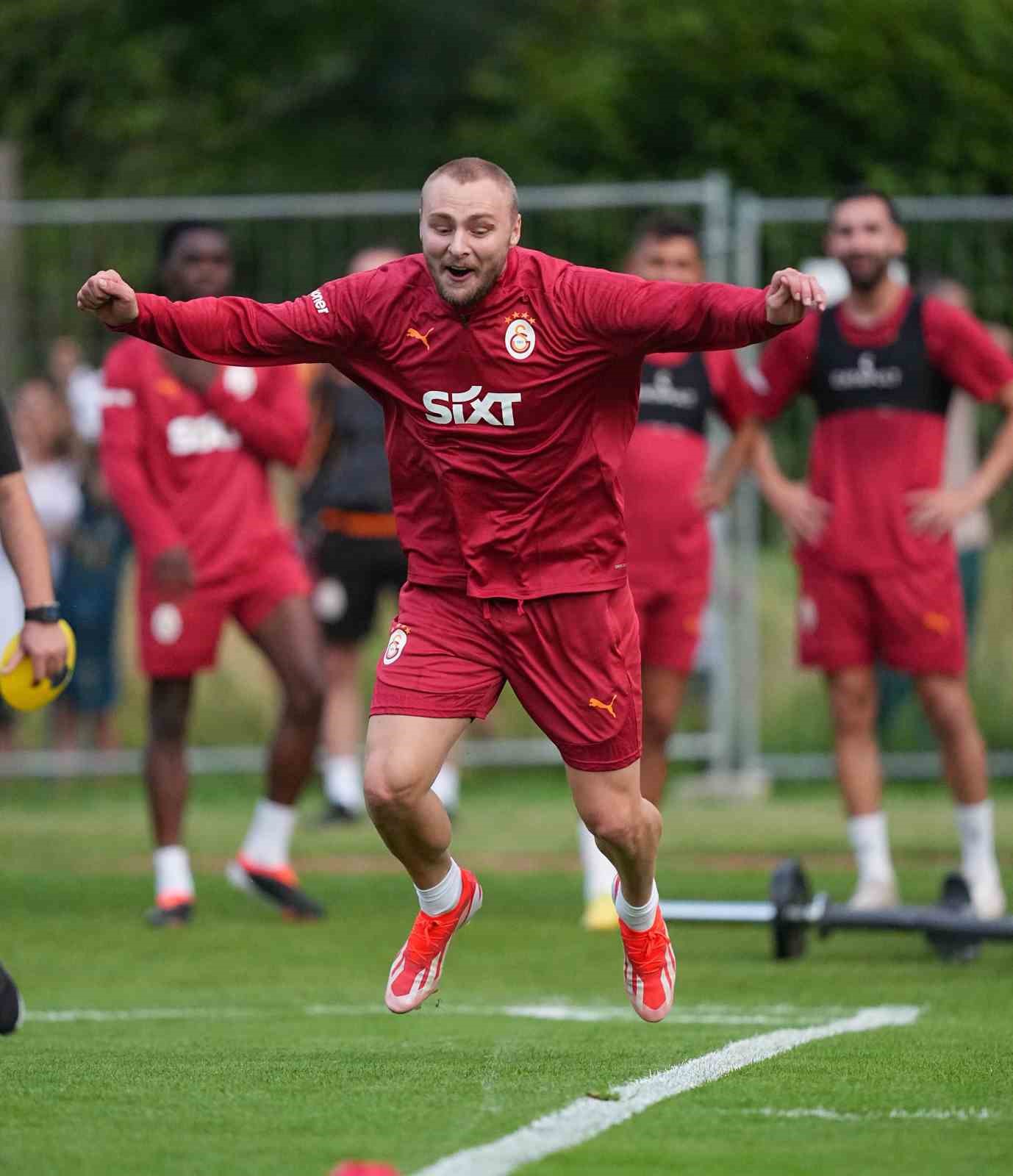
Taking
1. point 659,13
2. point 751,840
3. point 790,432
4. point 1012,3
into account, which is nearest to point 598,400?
point 751,840

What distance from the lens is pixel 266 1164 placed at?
4.89 m

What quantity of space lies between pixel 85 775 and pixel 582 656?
26.3 ft

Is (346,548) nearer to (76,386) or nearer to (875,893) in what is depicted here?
(76,386)

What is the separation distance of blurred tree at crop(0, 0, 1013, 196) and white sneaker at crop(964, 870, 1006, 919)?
10.9m

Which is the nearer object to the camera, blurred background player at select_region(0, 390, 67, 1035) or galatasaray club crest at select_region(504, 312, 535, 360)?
galatasaray club crest at select_region(504, 312, 535, 360)

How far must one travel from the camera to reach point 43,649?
6.54 metres

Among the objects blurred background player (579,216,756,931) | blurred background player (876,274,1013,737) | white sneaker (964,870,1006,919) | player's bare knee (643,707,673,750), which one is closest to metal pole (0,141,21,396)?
blurred background player (876,274,1013,737)

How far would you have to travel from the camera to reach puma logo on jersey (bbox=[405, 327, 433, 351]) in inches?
246

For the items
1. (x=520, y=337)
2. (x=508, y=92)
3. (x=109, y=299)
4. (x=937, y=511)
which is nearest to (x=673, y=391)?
(x=937, y=511)

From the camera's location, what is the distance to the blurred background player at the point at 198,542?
31.7 ft

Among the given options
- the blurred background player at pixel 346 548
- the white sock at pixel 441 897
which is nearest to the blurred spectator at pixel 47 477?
the blurred background player at pixel 346 548

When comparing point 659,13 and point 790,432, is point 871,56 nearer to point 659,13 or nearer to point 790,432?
point 659,13

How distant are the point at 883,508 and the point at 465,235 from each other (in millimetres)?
3408

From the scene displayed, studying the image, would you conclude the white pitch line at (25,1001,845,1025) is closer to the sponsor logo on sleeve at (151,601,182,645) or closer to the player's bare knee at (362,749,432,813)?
the player's bare knee at (362,749,432,813)
